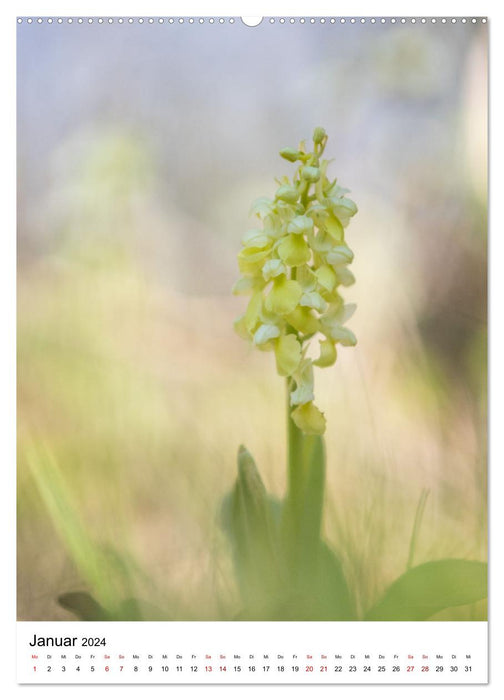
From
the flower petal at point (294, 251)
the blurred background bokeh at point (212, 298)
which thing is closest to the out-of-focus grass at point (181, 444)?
the blurred background bokeh at point (212, 298)

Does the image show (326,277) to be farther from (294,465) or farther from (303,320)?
(294,465)

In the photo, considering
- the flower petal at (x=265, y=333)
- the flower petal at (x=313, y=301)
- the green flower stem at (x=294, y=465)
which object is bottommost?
the green flower stem at (x=294, y=465)

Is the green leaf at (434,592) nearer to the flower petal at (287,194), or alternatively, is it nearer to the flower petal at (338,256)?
the flower petal at (338,256)

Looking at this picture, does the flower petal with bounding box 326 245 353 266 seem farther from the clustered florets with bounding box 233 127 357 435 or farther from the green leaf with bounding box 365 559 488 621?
the green leaf with bounding box 365 559 488 621

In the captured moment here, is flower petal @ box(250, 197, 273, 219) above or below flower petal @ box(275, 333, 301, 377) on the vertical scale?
above

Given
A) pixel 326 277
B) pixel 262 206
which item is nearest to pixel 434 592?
pixel 326 277

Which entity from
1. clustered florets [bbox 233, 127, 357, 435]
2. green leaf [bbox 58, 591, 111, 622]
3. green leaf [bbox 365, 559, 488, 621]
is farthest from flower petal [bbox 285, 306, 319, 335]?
green leaf [bbox 58, 591, 111, 622]
